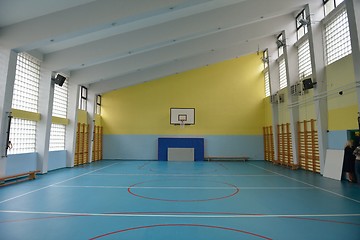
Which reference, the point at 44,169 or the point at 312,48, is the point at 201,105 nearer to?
the point at 312,48

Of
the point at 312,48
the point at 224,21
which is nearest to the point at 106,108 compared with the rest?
the point at 224,21

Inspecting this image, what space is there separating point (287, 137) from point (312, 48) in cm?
579

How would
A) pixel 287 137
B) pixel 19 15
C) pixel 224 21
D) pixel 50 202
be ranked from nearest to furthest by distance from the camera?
1. pixel 50 202
2. pixel 19 15
3. pixel 224 21
4. pixel 287 137

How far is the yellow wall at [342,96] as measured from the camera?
8.98m

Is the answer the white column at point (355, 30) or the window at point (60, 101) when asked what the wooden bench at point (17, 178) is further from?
the white column at point (355, 30)

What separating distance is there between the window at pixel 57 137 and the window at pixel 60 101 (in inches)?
26.1

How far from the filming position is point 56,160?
12492mm

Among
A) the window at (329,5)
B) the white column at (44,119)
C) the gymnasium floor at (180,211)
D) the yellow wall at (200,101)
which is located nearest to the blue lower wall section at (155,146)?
the yellow wall at (200,101)

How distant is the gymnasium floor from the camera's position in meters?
3.98

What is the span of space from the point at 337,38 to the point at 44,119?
13685 millimetres

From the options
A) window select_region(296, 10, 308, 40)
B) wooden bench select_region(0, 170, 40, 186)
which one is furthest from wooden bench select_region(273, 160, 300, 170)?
wooden bench select_region(0, 170, 40, 186)

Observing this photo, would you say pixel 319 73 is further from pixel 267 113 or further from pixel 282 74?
pixel 267 113

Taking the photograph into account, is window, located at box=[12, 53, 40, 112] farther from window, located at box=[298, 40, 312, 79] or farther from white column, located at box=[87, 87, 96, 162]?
window, located at box=[298, 40, 312, 79]

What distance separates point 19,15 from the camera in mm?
7688
